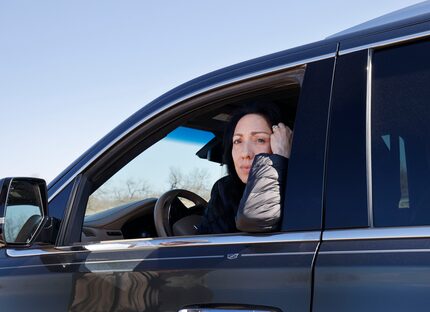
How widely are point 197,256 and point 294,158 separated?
484mm

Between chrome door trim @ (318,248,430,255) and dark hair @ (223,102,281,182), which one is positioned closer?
chrome door trim @ (318,248,430,255)

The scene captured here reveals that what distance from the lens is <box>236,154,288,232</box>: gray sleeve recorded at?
85.5 inches

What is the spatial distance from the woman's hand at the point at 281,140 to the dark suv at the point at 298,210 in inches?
6.0

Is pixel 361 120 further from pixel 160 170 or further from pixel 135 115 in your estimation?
pixel 160 170

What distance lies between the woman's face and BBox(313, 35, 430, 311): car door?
0.82m

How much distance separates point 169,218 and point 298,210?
148 centimetres

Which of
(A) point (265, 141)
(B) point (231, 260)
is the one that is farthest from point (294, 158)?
(A) point (265, 141)

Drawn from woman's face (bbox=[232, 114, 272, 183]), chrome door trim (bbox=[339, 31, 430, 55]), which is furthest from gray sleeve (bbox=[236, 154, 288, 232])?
woman's face (bbox=[232, 114, 272, 183])

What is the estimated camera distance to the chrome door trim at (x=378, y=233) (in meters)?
1.82

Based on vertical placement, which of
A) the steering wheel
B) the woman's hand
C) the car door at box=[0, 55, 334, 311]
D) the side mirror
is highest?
the woman's hand

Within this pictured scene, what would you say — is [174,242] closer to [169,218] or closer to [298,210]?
[298,210]

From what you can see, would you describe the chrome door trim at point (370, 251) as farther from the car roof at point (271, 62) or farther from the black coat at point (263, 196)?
the car roof at point (271, 62)

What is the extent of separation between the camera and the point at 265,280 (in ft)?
6.61

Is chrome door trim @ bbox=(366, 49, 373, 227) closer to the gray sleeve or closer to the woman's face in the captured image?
the gray sleeve
